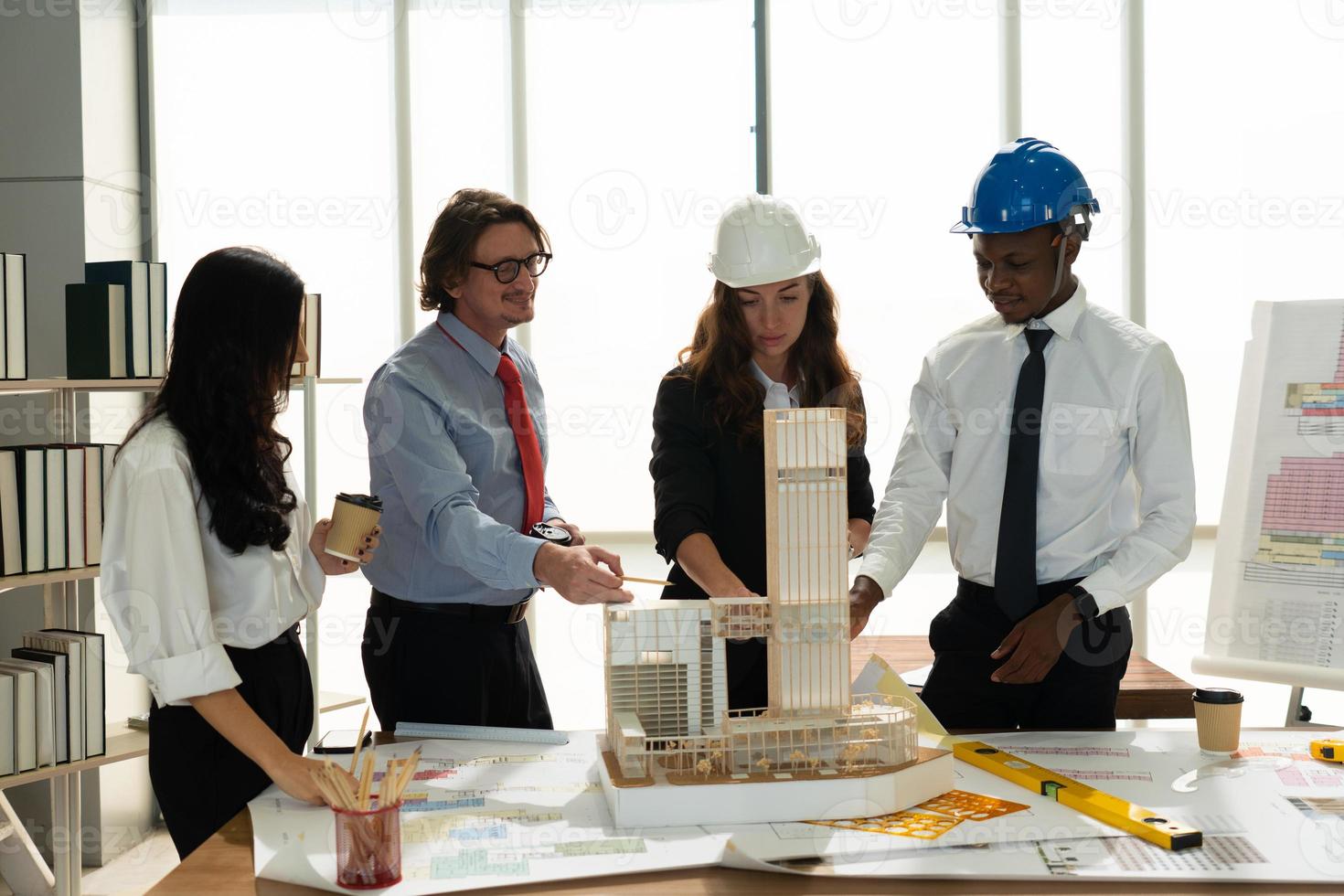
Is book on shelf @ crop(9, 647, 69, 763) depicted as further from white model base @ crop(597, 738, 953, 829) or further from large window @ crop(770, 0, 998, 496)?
large window @ crop(770, 0, 998, 496)

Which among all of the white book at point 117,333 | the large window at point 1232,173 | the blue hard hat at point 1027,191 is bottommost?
the white book at point 117,333

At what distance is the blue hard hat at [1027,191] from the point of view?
2129 mm

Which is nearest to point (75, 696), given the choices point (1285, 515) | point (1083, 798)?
point (1083, 798)

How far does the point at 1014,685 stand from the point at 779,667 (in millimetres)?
698

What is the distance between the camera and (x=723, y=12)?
4480 millimetres

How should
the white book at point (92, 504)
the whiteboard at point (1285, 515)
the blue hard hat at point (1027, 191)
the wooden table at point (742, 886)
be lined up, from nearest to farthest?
the wooden table at point (742, 886)
the blue hard hat at point (1027, 191)
the whiteboard at point (1285, 515)
the white book at point (92, 504)

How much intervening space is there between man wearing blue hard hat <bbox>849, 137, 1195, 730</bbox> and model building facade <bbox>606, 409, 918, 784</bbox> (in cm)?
42

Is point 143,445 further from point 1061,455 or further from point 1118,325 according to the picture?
point 1118,325

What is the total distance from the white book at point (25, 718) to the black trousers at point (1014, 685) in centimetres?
244

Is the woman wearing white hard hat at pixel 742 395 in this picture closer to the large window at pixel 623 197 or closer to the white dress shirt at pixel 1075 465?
the white dress shirt at pixel 1075 465

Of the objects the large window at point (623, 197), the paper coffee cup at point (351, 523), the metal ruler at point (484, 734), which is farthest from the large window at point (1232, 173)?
the paper coffee cup at point (351, 523)

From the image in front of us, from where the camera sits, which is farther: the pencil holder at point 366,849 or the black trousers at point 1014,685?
the black trousers at point 1014,685

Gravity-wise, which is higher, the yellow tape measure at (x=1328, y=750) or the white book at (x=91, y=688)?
the yellow tape measure at (x=1328, y=750)

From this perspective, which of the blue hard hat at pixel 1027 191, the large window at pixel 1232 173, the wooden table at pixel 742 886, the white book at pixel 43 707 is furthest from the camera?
the large window at pixel 1232 173
